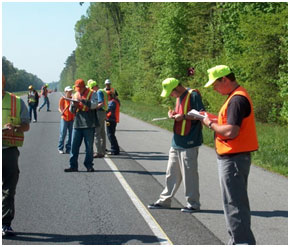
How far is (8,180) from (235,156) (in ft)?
8.69

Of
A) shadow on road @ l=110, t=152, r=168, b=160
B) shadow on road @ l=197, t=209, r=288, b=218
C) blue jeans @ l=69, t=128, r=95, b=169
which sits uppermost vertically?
blue jeans @ l=69, t=128, r=95, b=169

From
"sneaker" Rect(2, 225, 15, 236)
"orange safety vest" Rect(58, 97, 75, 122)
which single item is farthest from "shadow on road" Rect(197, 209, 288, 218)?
"orange safety vest" Rect(58, 97, 75, 122)

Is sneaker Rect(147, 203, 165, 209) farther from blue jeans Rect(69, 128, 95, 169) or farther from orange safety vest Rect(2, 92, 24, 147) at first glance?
blue jeans Rect(69, 128, 95, 169)

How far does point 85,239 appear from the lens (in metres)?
5.84

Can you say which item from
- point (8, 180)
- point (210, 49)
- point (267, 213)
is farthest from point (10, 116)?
point (210, 49)

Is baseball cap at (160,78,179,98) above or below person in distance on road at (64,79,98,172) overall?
above

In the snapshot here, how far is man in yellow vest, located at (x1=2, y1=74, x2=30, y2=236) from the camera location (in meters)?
5.86

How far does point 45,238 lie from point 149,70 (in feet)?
129

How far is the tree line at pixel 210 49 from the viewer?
770 inches

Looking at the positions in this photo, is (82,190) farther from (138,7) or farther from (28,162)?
(138,7)

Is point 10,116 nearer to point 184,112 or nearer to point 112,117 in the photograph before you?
point 184,112

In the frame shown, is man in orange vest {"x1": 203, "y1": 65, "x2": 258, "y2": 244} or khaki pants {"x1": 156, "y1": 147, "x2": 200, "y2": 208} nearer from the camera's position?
man in orange vest {"x1": 203, "y1": 65, "x2": 258, "y2": 244}

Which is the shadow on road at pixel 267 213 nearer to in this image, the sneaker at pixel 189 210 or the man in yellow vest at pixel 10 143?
the sneaker at pixel 189 210

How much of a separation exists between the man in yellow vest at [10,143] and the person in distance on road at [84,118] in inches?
164
